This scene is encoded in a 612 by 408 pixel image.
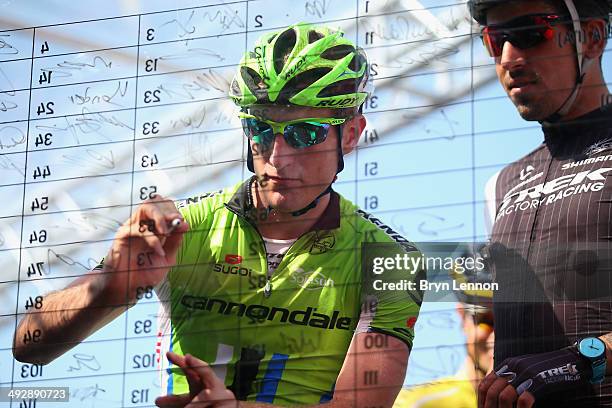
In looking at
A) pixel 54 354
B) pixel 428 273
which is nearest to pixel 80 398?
pixel 54 354

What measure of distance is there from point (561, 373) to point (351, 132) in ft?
3.37

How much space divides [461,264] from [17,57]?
1822mm

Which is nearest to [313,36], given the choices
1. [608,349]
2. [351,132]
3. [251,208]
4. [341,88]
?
[341,88]

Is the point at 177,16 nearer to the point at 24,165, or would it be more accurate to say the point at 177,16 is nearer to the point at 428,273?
the point at 24,165

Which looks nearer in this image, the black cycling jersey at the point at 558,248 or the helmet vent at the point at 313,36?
the black cycling jersey at the point at 558,248

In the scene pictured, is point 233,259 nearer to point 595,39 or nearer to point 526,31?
point 526,31

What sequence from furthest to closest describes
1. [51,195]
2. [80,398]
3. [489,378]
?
[51,195], [80,398], [489,378]

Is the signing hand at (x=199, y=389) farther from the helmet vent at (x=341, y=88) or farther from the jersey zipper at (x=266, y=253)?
the helmet vent at (x=341, y=88)

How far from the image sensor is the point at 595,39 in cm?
450

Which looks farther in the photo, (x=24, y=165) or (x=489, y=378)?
(x=24, y=165)

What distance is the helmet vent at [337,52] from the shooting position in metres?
4.68

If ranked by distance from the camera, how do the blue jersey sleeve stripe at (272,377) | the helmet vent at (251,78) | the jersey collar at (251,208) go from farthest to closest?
the helmet vent at (251,78) → the jersey collar at (251,208) → the blue jersey sleeve stripe at (272,377)

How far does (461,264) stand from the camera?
4.41 metres
